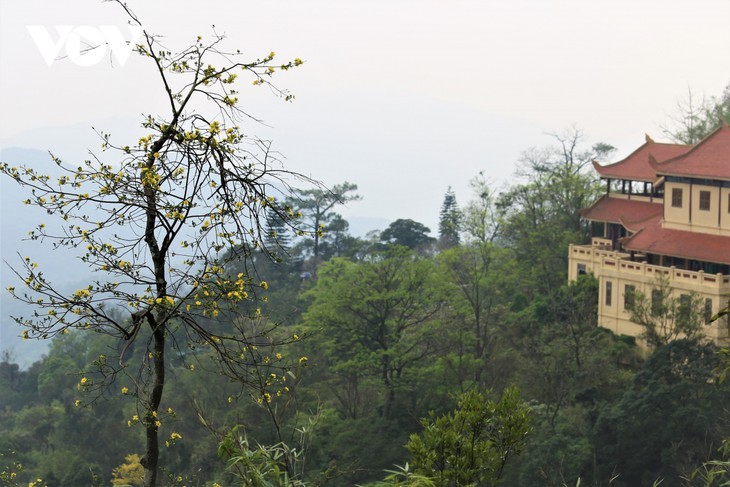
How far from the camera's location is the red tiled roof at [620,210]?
3150 cm

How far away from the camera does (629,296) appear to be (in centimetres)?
2859

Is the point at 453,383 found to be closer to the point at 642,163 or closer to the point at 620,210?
the point at 620,210

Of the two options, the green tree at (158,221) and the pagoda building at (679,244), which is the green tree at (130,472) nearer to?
the pagoda building at (679,244)

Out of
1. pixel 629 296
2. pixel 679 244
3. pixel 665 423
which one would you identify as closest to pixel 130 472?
pixel 629 296

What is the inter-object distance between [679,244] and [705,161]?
222 cm

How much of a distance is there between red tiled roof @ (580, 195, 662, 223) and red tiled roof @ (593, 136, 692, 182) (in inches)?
27.6

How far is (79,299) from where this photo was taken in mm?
6184

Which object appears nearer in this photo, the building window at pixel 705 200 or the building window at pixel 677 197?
the building window at pixel 705 200

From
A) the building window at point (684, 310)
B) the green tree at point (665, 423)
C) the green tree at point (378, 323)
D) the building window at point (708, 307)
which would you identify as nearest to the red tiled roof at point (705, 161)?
the building window at point (708, 307)

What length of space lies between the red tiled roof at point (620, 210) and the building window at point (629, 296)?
2644 millimetres

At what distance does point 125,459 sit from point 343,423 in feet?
A: 29.0

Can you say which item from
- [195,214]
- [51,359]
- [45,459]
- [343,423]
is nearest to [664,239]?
[343,423]

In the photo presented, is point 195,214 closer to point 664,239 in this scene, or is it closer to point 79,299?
point 79,299

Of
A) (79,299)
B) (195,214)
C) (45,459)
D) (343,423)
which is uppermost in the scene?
(195,214)
